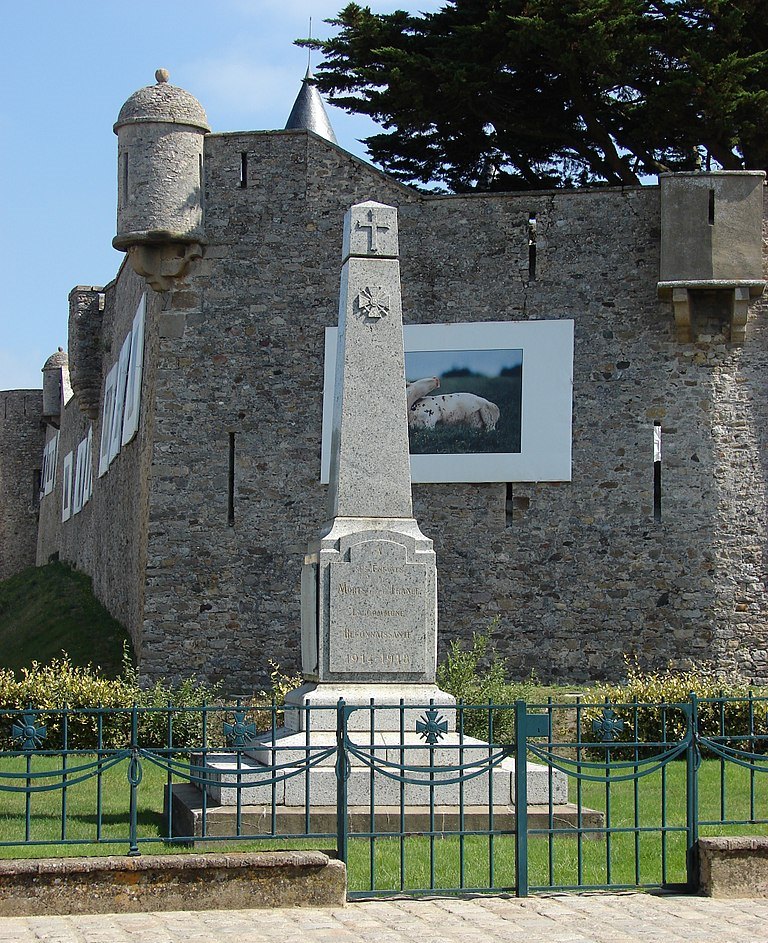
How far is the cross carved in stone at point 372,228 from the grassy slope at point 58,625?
12.0 metres

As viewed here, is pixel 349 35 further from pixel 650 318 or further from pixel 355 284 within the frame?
pixel 355 284

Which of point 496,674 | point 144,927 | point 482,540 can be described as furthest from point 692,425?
point 144,927

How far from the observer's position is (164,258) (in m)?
21.5

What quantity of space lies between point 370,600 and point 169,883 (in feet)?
11.2

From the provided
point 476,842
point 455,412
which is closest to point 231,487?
point 455,412

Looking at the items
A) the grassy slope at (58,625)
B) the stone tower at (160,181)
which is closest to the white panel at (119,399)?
the grassy slope at (58,625)

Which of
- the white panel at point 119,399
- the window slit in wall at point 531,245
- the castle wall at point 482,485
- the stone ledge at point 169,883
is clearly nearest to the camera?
the stone ledge at point 169,883

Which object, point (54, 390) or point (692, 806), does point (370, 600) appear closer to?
point (692, 806)

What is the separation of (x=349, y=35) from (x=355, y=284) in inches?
608

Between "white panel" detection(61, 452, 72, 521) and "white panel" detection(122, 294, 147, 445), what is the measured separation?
1374 cm

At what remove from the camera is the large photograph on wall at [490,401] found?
20453mm

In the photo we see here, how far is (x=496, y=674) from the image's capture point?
57.4 feet

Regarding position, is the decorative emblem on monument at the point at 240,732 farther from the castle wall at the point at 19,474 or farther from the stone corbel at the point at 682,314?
the castle wall at the point at 19,474

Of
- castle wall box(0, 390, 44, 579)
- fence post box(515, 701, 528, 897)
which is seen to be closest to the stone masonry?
Answer: fence post box(515, 701, 528, 897)
